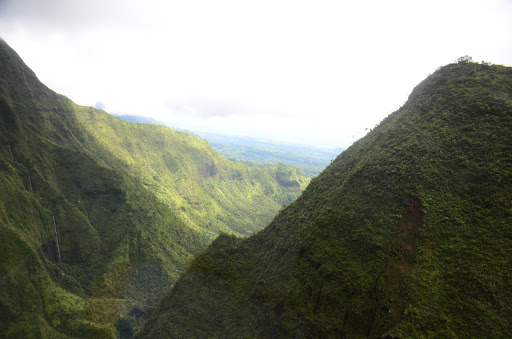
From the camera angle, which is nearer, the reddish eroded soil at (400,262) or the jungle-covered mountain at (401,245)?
the jungle-covered mountain at (401,245)

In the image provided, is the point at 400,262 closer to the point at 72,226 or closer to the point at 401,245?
the point at 401,245

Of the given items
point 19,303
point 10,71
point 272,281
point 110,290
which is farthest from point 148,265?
point 10,71

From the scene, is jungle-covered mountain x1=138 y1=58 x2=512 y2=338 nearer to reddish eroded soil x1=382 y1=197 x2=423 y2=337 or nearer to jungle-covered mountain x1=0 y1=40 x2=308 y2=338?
reddish eroded soil x1=382 y1=197 x2=423 y2=337

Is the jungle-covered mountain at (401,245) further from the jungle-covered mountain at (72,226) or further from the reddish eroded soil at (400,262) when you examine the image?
the jungle-covered mountain at (72,226)

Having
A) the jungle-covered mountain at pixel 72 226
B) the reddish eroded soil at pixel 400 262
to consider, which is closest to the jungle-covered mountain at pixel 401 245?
the reddish eroded soil at pixel 400 262

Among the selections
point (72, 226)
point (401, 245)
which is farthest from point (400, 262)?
point (72, 226)
